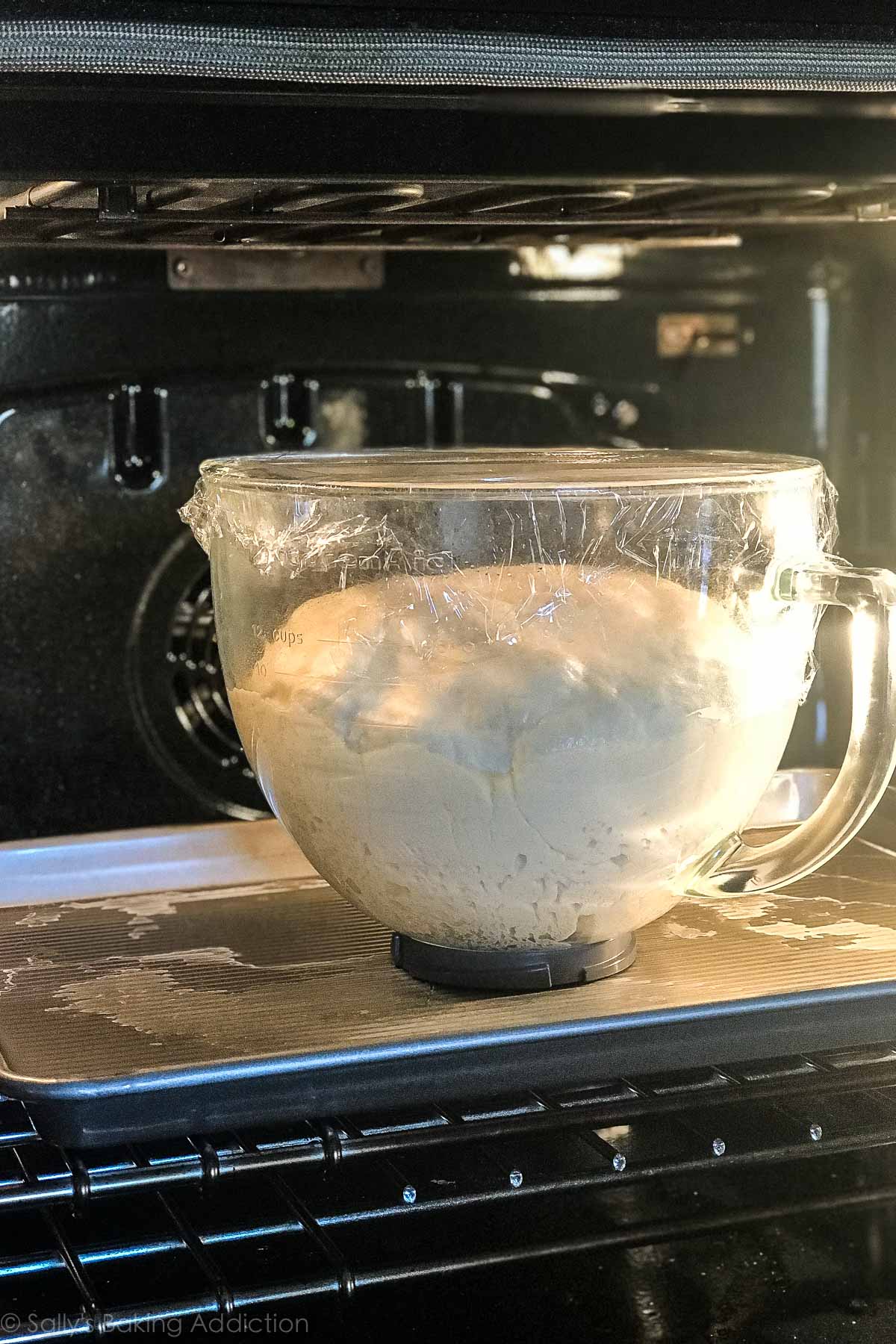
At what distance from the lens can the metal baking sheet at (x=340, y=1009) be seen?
0.52 metres

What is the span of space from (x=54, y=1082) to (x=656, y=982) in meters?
0.22

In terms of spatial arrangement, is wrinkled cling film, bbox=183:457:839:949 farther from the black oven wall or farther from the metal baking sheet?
the black oven wall

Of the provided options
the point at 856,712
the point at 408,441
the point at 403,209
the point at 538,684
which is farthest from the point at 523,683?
the point at 408,441

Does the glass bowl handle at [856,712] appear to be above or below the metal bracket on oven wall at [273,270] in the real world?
below

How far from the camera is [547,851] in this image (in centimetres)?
56

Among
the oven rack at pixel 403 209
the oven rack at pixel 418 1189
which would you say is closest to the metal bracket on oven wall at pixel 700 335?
the oven rack at pixel 403 209

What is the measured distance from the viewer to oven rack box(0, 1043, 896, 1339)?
21.2 inches

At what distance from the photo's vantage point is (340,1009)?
573 mm

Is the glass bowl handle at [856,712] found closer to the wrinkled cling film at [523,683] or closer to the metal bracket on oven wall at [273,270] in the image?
the wrinkled cling film at [523,683]

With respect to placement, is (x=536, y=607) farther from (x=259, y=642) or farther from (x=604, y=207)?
(x=604, y=207)

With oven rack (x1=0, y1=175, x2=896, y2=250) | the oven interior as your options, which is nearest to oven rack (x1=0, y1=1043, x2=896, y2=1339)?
the oven interior

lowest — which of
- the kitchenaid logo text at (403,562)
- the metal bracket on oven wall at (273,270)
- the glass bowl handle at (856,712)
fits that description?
the glass bowl handle at (856,712)

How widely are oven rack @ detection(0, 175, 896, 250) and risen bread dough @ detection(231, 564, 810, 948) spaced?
15cm

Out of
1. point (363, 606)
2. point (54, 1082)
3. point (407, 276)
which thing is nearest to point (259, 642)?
point (363, 606)
